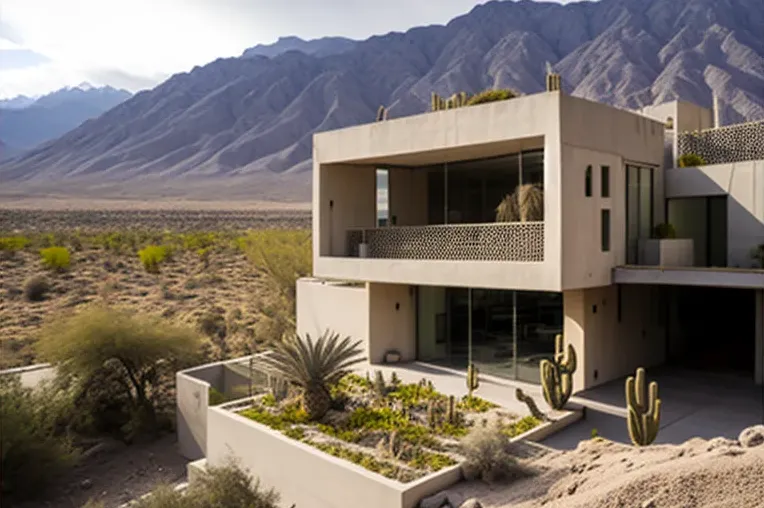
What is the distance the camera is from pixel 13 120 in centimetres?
17138

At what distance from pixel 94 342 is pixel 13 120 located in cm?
18094

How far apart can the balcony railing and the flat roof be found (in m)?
2.21

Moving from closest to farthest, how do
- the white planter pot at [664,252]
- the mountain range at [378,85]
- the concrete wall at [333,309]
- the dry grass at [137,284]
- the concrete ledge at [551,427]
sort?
1. the concrete ledge at [551,427]
2. the white planter pot at [664,252]
3. the concrete wall at [333,309]
4. the dry grass at [137,284]
5. the mountain range at [378,85]

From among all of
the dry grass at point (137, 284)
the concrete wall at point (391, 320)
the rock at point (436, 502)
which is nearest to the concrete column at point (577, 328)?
the concrete wall at point (391, 320)

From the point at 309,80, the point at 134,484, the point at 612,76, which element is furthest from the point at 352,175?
the point at 309,80

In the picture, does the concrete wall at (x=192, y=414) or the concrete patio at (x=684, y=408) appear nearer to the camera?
the concrete patio at (x=684, y=408)

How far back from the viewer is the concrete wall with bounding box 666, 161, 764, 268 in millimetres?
15508

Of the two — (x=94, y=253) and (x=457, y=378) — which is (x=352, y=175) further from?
(x=94, y=253)

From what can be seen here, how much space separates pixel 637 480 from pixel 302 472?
5973 millimetres

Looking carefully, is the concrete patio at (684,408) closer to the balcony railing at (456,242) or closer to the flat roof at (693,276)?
the flat roof at (693,276)

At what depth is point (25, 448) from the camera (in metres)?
14.4

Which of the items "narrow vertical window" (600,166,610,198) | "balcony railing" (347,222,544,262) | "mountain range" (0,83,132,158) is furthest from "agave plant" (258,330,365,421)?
"mountain range" (0,83,132,158)

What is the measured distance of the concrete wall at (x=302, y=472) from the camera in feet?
33.0

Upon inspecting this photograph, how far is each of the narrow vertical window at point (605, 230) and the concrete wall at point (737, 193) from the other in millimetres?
3547
